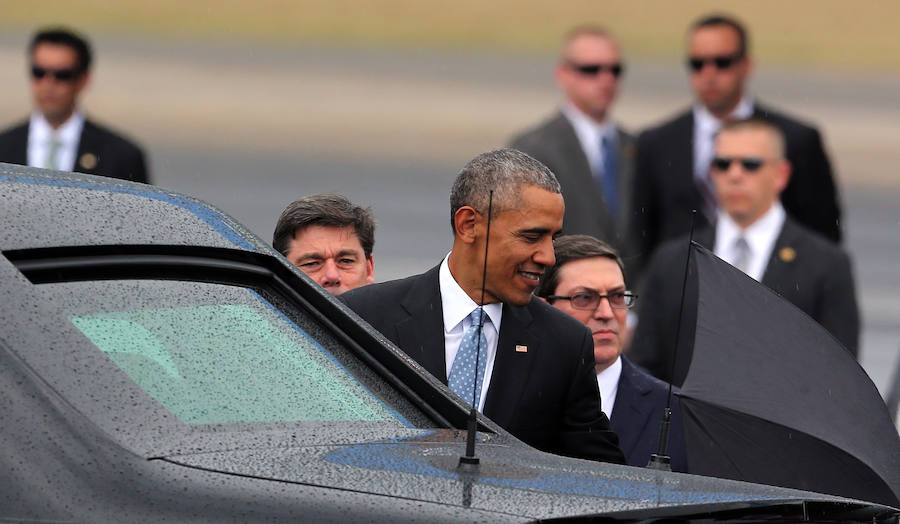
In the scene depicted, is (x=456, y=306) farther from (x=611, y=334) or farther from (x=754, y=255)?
(x=754, y=255)

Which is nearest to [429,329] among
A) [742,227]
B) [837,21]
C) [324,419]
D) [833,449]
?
[833,449]

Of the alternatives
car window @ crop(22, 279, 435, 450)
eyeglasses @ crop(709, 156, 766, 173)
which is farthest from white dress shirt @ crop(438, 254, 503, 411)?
eyeglasses @ crop(709, 156, 766, 173)

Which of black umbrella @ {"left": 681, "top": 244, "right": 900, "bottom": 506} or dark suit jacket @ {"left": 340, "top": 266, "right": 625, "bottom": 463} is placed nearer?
black umbrella @ {"left": 681, "top": 244, "right": 900, "bottom": 506}

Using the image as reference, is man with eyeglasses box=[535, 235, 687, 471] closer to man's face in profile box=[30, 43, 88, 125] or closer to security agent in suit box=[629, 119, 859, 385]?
security agent in suit box=[629, 119, 859, 385]

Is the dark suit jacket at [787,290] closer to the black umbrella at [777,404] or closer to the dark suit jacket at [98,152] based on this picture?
the dark suit jacket at [98,152]

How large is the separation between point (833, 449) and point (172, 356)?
5.57 ft

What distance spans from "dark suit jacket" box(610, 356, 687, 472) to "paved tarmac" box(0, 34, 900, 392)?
496 centimetres

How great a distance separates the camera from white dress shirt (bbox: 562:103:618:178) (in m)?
9.05

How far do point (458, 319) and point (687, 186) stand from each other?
4166 mm

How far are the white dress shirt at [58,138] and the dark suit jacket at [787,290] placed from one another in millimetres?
2728

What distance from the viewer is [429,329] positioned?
475 cm

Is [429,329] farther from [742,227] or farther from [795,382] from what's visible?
[742,227]

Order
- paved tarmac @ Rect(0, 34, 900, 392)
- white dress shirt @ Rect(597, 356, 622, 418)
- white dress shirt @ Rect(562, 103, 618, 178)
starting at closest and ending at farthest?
white dress shirt @ Rect(597, 356, 622, 418) < white dress shirt @ Rect(562, 103, 618, 178) < paved tarmac @ Rect(0, 34, 900, 392)

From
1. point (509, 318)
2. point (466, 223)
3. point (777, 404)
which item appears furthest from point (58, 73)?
point (777, 404)
